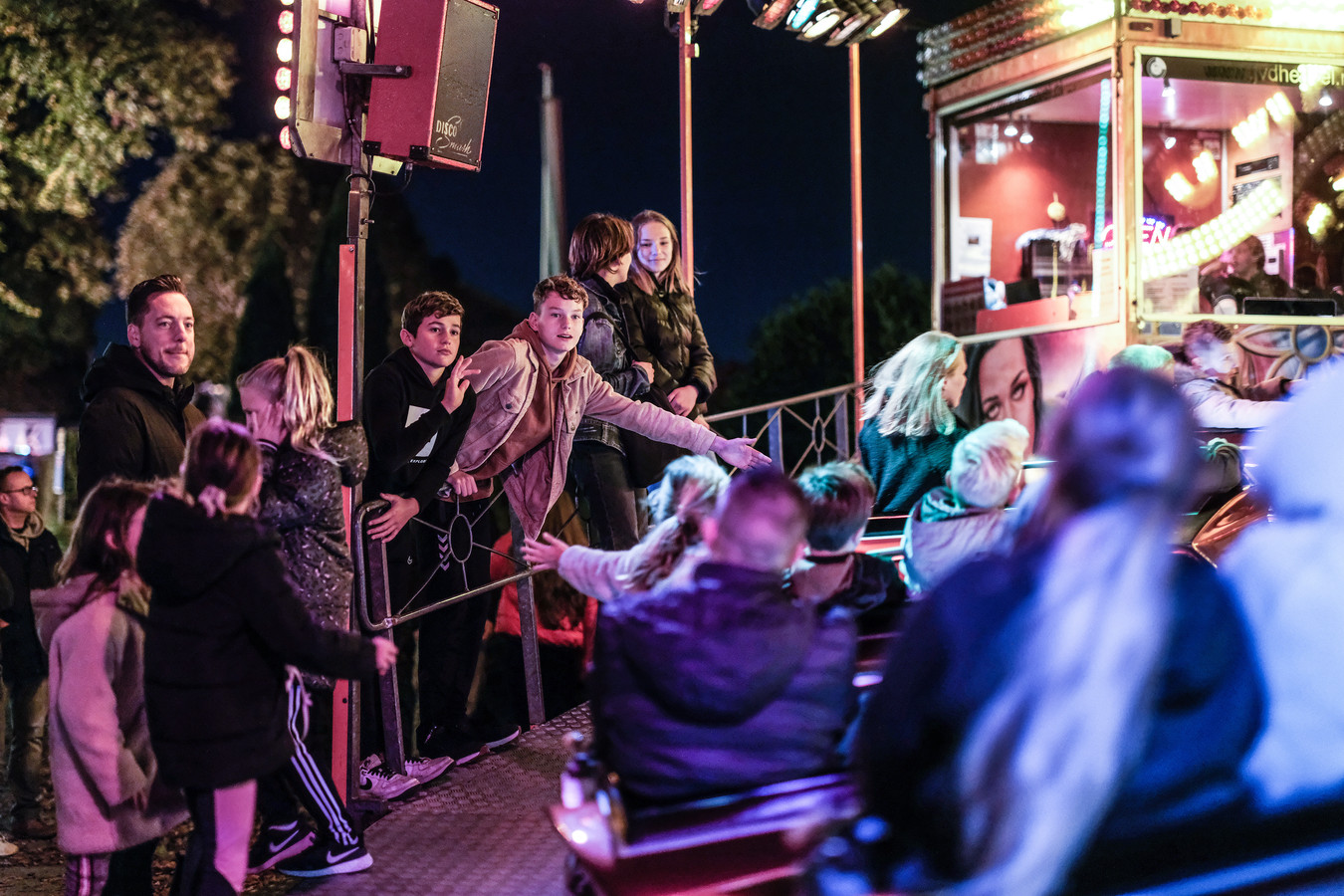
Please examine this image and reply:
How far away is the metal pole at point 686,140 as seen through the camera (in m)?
8.12

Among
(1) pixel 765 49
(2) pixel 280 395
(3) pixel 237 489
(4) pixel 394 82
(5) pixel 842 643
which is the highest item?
(1) pixel 765 49

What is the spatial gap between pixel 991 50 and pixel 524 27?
11.6 metres

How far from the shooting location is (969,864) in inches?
71.1

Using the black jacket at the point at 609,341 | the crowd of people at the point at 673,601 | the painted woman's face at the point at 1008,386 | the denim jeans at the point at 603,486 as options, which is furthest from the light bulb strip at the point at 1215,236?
the denim jeans at the point at 603,486

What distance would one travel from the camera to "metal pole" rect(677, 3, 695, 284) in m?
8.12

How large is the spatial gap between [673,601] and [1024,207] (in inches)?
288

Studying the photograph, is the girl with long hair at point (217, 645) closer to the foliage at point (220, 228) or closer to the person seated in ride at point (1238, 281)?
the person seated in ride at point (1238, 281)

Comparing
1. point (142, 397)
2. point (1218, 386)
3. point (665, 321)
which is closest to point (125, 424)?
point (142, 397)

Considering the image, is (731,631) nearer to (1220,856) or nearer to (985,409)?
(1220,856)

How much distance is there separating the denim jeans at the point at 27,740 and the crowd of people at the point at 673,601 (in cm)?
2

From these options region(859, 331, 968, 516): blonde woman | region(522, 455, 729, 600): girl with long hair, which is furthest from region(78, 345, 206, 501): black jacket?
region(859, 331, 968, 516): blonde woman

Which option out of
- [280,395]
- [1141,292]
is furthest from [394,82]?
[1141,292]

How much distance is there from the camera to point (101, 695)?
10.8ft

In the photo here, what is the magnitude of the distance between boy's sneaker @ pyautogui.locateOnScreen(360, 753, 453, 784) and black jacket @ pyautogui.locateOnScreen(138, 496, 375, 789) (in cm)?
150
